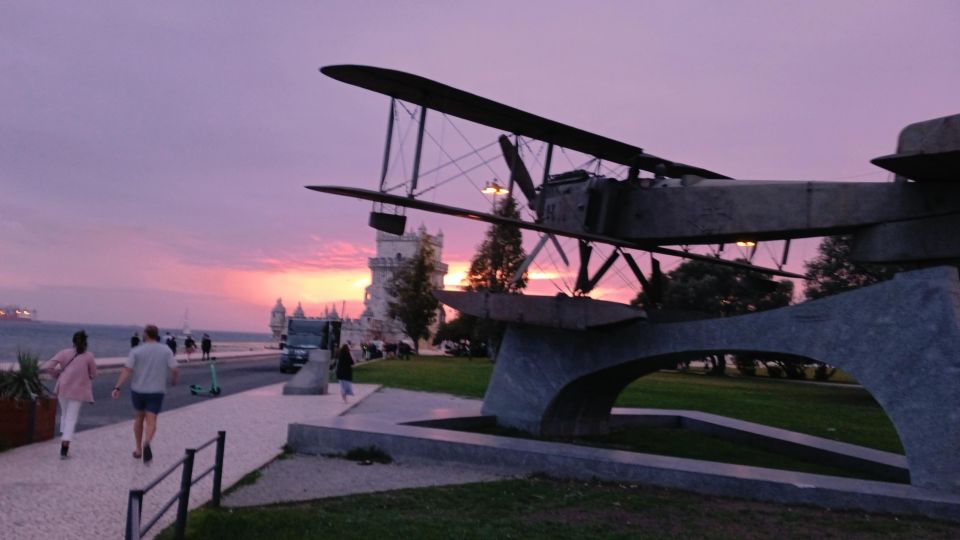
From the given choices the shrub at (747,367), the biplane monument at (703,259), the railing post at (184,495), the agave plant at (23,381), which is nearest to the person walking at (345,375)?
the biplane monument at (703,259)

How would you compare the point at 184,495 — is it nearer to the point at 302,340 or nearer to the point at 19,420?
the point at 19,420

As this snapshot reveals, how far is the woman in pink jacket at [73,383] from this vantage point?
11492mm

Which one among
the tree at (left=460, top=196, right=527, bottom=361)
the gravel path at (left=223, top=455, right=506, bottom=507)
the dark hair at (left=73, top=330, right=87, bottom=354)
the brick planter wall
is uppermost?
the tree at (left=460, top=196, right=527, bottom=361)

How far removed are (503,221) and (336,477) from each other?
5.08 m

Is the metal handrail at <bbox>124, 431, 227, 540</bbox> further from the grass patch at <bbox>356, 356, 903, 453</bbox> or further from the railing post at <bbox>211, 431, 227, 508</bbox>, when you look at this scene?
the grass patch at <bbox>356, 356, 903, 453</bbox>

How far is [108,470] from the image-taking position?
10.4 meters

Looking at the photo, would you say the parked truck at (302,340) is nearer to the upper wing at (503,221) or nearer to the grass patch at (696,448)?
the grass patch at (696,448)

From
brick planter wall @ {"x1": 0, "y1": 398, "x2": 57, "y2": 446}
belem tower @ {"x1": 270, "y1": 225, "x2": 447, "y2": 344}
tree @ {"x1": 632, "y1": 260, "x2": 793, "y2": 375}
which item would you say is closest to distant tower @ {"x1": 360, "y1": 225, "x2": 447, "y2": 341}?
belem tower @ {"x1": 270, "y1": 225, "x2": 447, "y2": 344}

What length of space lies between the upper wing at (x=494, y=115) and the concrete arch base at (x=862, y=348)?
11.7 feet

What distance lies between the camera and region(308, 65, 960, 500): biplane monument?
10.0 meters

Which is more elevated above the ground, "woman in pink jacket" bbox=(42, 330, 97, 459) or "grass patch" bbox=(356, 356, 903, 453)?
"woman in pink jacket" bbox=(42, 330, 97, 459)

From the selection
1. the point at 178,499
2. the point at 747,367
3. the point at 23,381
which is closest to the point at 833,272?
the point at 747,367

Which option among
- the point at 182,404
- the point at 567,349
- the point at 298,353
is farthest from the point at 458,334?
the point at 567,349

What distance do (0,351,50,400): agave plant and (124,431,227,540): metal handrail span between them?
19.5ft
